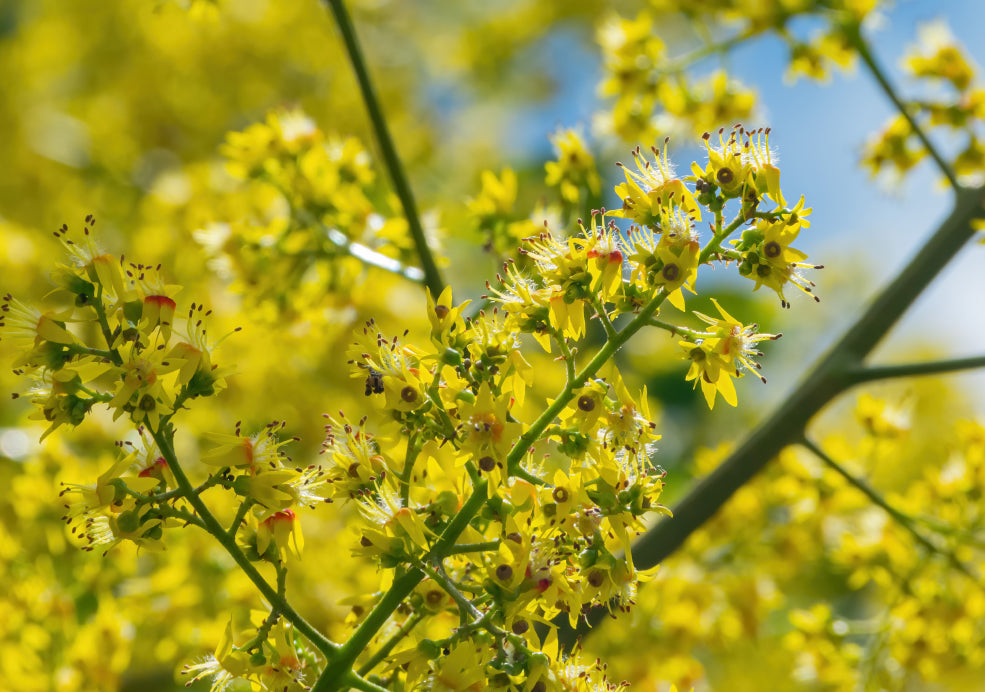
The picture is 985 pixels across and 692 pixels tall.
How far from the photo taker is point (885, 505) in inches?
90.6

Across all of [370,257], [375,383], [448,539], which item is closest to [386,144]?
[370,257]

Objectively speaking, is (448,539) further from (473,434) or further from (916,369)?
(916,369)

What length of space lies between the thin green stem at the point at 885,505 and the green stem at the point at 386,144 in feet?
3.33

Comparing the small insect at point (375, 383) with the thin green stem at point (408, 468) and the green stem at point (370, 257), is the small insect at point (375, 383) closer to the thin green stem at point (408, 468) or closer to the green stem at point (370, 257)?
the thin green stem at point (408, 468)

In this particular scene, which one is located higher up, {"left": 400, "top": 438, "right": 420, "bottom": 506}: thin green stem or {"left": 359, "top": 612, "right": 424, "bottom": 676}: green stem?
{"left": 400, "top": 438, "right": 420, "bottom": 506}: thin green stem

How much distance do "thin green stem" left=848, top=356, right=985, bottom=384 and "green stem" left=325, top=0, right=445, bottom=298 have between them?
1075 mm

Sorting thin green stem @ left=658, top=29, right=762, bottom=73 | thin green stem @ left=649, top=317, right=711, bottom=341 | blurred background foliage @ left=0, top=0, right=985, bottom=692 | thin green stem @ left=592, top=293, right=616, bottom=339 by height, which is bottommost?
blurred background foliage @ left=0, top=0, right=985, bottom=692

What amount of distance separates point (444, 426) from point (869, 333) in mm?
1435

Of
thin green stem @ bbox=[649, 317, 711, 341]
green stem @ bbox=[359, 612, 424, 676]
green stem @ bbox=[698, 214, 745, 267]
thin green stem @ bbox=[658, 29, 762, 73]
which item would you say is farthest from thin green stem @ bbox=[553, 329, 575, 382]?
thin green stem @ bbox=[658, 29, 762, 73]

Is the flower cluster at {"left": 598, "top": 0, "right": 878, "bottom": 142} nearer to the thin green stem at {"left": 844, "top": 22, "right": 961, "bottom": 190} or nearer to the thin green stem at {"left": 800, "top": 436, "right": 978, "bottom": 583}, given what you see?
the thin green stem at {"left": 844, "top": 22, "right": 961, "bottom": 190}

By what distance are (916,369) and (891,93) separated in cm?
91

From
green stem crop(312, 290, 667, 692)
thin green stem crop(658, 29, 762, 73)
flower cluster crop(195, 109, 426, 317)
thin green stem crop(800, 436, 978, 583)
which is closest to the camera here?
green stem crop(312, 290, 667, 692)

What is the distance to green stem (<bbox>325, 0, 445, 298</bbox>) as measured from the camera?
2.30 metres

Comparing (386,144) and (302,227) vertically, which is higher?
(386,144)
